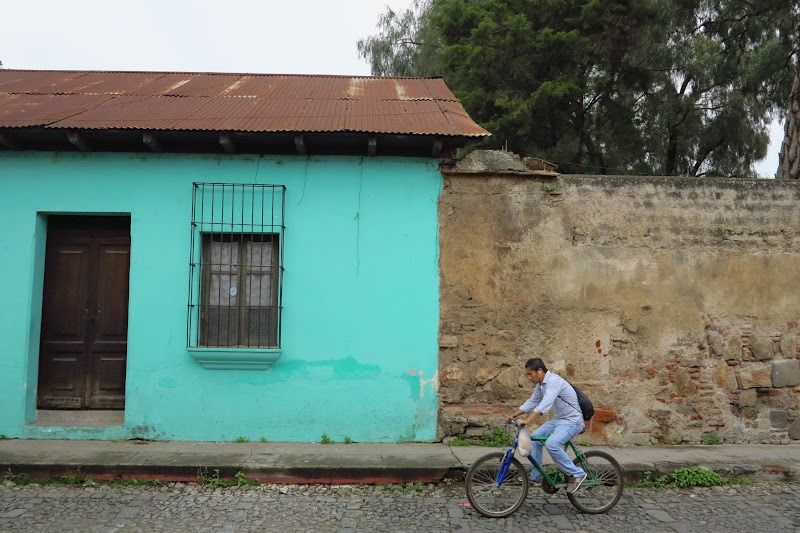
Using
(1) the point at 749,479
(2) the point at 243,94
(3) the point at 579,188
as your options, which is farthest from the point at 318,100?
(1) the point at 749,479

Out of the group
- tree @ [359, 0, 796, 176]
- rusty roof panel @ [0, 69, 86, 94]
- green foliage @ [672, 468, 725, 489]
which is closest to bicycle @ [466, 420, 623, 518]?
green foliage @ [672, 468, 725, 489]

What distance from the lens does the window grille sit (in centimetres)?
648

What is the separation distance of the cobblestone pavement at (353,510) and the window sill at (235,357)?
1341 millimetres

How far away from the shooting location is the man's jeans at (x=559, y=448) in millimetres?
4754

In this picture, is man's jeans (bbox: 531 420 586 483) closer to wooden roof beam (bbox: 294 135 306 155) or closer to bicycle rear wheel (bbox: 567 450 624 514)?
bicycle rear wheel (bbox: 567 450 624 514)

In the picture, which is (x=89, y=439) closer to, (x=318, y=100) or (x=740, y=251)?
(x=318, y=100)

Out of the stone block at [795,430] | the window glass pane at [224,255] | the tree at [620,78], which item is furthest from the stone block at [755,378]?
the tree at [620,78]

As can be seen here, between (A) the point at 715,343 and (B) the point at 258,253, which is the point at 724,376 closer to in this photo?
(A) the point at 715,343

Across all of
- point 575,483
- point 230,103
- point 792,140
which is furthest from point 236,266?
point 792,140

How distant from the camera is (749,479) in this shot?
5.70 meters

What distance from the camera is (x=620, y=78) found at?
55.4ft

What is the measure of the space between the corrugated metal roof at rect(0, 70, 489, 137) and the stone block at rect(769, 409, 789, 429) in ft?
14.5

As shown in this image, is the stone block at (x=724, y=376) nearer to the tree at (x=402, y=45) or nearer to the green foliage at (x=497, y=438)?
the green foliage at (x=497, y=438)

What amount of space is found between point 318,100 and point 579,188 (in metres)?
3.46
